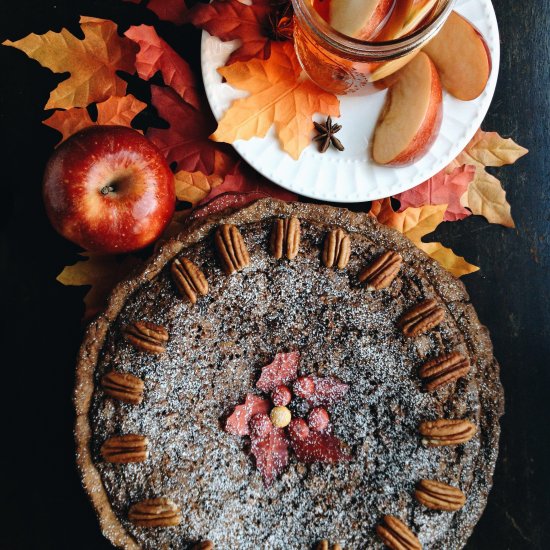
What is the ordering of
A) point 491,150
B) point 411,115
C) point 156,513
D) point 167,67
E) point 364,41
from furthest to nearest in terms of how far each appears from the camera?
point 491,150, point 167,67, point 411,115, point 156,513, point 364,41

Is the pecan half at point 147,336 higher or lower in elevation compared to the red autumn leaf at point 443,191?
lower

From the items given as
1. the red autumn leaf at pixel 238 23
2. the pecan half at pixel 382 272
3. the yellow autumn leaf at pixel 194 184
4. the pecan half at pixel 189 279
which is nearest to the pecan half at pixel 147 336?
the pecan half at pixel 189 279

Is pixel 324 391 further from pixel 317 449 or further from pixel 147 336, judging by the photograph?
pixel 147 336

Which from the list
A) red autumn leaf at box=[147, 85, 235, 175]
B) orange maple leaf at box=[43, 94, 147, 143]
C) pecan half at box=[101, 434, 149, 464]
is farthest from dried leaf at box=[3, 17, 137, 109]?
pecan half at box=[101, 434, 149, 464]

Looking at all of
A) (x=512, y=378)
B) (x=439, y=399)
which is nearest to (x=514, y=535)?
(x=512, y=378)

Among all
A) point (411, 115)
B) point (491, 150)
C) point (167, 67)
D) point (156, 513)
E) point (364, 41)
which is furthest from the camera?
point (491, 150)

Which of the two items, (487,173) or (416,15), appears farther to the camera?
(487,173)

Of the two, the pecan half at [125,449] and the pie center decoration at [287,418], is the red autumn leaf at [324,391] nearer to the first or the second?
the pie center decoration at [287,418]

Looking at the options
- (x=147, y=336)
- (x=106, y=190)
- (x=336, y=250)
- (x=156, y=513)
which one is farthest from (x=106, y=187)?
(x=156, y=513)
